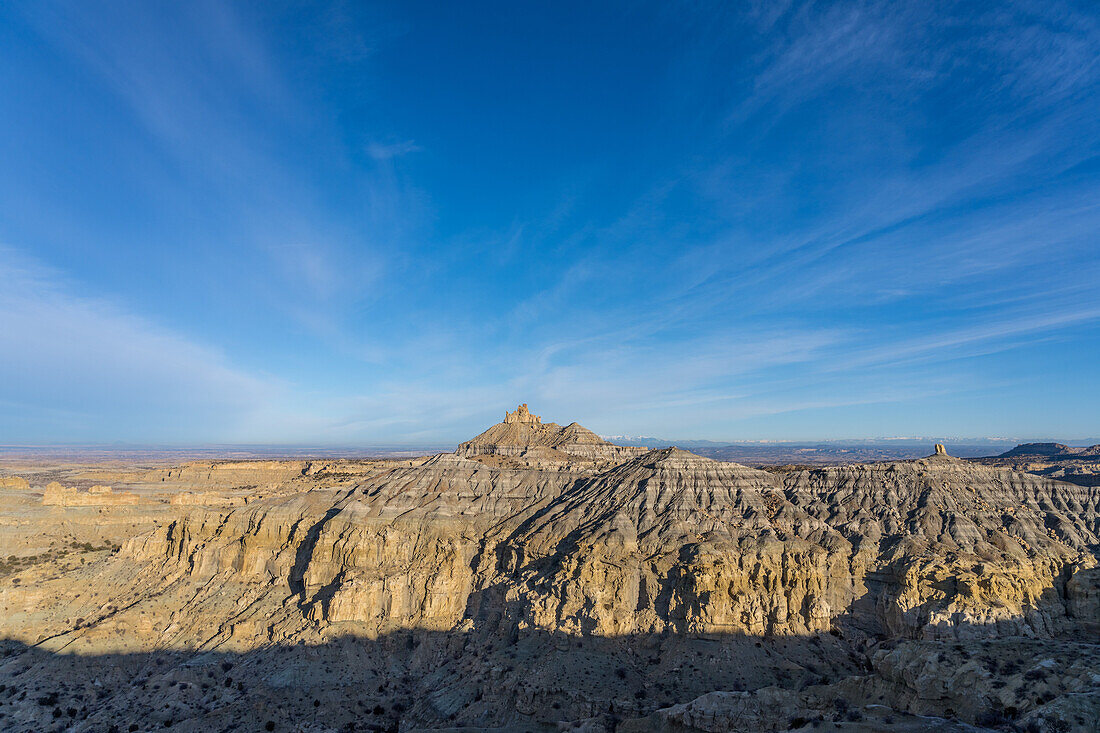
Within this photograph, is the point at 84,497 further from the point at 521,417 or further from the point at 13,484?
the point at 521,417

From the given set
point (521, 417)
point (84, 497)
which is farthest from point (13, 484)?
point (521, 417)

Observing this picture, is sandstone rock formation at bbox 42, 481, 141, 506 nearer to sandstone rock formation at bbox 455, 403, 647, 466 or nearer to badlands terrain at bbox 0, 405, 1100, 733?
badlands terrain at bbox 0, 405, 1100, 733

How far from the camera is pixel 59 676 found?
164 feet

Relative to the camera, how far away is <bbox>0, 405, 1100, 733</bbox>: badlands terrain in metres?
35.8

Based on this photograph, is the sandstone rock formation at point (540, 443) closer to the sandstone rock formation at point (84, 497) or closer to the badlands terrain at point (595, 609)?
the badlands terrain at point (595, 609)

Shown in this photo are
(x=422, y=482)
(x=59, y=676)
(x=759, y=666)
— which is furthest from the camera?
(x=422, y=482)

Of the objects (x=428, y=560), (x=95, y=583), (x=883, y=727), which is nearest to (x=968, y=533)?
(x=883, y=727)

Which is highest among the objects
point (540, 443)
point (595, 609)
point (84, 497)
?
point (540, 443)

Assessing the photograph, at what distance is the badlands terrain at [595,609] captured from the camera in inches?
1411

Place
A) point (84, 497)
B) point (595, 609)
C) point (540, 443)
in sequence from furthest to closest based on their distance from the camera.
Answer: point (540, 443) → point (84, 497) → point (595, 609)

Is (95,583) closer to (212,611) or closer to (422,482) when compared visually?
(212,611)

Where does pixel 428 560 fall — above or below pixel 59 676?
above

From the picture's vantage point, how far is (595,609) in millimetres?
52000

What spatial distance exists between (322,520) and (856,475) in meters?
73.2
